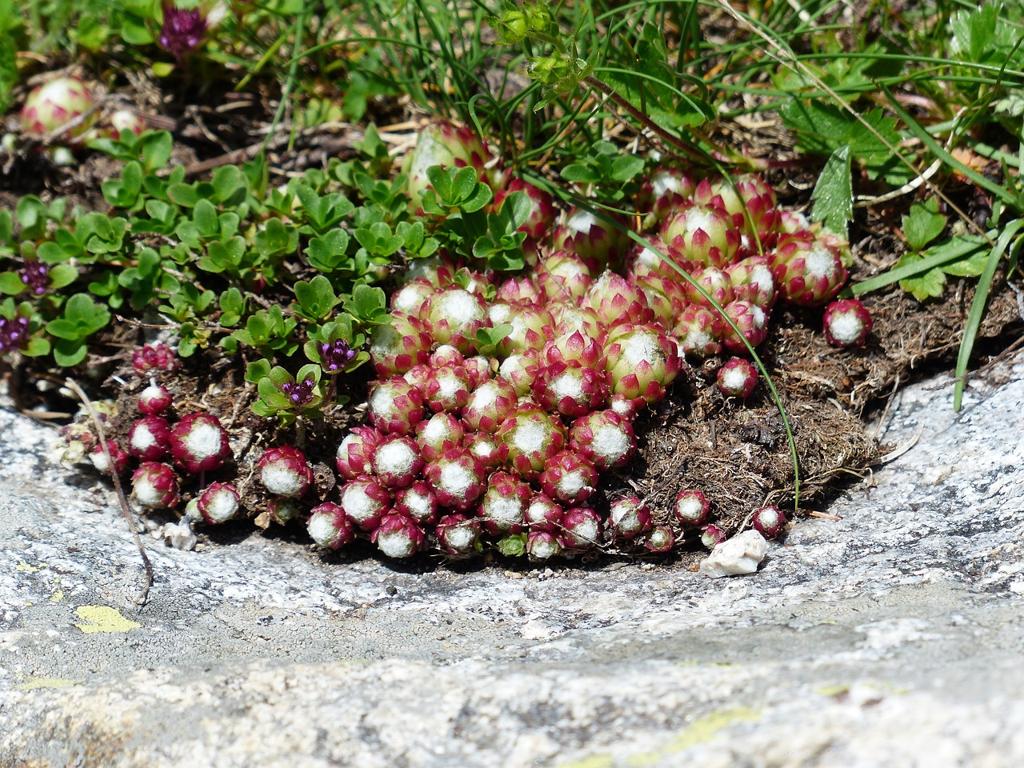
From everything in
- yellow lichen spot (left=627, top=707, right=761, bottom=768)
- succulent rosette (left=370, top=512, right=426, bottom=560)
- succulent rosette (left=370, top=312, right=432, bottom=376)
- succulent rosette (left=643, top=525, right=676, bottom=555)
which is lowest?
succulent rosette (left=370, top=512, right=426, bottom=560)

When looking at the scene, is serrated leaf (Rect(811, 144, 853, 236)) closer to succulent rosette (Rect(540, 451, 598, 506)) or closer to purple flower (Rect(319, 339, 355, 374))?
succulent rosette (Rect(540, 451, 598, 506))

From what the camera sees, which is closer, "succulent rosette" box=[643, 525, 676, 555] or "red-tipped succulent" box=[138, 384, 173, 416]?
"succulent rosette" box=[643, 525, 676, 555]

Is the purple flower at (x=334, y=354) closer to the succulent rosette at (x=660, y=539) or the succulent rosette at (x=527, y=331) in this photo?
the succulent rosette at (x=527, y=331)

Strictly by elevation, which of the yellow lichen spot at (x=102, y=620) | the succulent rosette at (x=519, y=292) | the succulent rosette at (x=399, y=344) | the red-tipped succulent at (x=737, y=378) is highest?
the succulent rosette at (x=519, y=292)

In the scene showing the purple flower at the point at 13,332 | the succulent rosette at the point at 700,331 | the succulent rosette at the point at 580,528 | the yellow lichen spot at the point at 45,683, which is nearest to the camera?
the yellow lichen spot at the point at 45,683

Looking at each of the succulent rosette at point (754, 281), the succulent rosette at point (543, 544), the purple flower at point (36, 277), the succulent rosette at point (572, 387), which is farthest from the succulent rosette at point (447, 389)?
the purple flower at point (36, 277)

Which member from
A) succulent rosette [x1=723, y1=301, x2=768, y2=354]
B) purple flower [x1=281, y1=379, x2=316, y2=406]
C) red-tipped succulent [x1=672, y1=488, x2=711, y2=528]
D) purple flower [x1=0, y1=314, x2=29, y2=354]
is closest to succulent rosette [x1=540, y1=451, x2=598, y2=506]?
red-tipped succulent [x1=672, y1=488, x2=711, y2=528]
